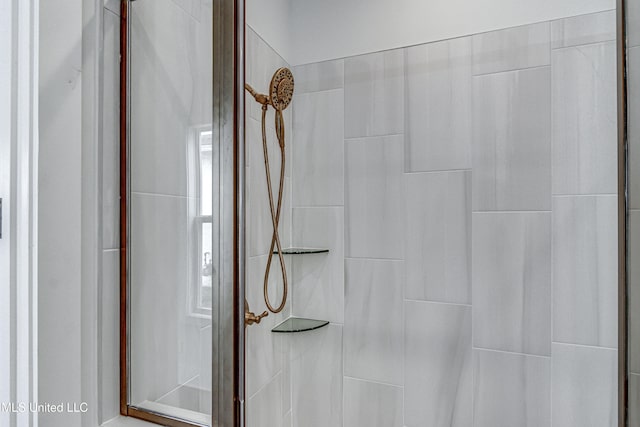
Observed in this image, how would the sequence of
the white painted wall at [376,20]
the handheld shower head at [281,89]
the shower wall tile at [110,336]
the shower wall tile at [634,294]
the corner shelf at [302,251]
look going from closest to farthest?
1. the shower wall tile at [634,294]
2. the shower wall tile at [110,336]
3. the white painted wall at [376,20]
4. the handheld shower head at [281,89]
5. the corner shelf at [302,251]

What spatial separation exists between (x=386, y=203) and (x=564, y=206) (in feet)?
1.69

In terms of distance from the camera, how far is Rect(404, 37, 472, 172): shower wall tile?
47.9 inches

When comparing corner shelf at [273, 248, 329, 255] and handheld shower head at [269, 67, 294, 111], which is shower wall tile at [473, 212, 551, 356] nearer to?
corner shelf at [273, 248, 329, 255]

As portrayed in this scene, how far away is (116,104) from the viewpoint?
2.29 ft

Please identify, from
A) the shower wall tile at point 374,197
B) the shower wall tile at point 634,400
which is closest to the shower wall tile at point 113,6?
the shower wall tile at point 374,197

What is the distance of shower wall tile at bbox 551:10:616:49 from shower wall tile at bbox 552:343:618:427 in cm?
85

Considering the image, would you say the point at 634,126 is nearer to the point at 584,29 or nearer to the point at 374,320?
the point at 584,29

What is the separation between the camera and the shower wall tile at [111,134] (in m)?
0.68

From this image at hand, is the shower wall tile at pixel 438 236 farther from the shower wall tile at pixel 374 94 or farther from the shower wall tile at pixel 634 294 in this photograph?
the shower wall tile at pixel 634 294

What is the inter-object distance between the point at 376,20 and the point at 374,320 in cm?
103

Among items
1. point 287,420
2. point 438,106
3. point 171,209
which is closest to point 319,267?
point 287,420

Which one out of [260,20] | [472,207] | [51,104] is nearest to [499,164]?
[472,207]

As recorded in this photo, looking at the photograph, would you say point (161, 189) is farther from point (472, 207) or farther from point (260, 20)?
point (472, 207)

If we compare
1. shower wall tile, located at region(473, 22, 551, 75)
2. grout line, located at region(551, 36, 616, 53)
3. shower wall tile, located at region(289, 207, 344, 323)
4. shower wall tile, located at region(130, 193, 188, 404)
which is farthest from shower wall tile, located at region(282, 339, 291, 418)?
grout line, located at region(551, 36, 616, 53)
